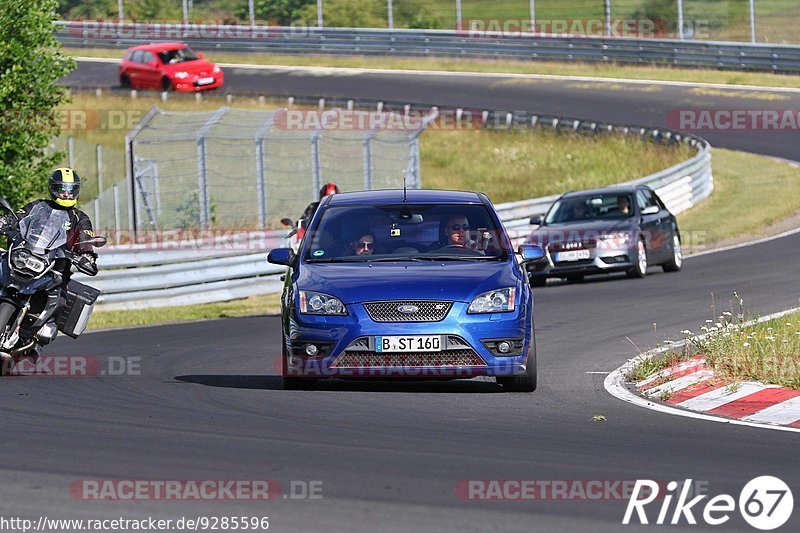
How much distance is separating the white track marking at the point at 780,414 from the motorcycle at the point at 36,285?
17.4ft

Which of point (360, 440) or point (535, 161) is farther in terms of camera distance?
point (535, 161)

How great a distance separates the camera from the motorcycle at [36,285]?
1210cm

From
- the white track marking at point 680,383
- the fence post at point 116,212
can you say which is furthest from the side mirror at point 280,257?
the fence post at point 116,212

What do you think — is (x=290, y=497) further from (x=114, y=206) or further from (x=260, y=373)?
(x=114, y=206)

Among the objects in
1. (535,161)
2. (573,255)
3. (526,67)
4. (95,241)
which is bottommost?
(535,161)

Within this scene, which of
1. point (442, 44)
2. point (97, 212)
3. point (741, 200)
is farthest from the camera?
point (442, 44)

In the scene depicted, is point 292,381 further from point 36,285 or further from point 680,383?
point 680,383

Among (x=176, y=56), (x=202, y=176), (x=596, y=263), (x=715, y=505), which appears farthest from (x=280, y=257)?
(x=176, y=56)

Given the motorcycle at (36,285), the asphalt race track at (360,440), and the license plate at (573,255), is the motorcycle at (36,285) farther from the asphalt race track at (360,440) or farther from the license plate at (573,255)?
the license plate at (573,255)

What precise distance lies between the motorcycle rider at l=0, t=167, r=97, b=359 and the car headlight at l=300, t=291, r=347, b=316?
7.07ft

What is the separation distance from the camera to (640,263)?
22.9 m

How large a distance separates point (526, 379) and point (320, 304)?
1640mm

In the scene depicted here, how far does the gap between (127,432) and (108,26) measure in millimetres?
54474

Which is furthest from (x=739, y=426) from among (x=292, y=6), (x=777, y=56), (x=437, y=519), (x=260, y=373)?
(x=292, y=6)
